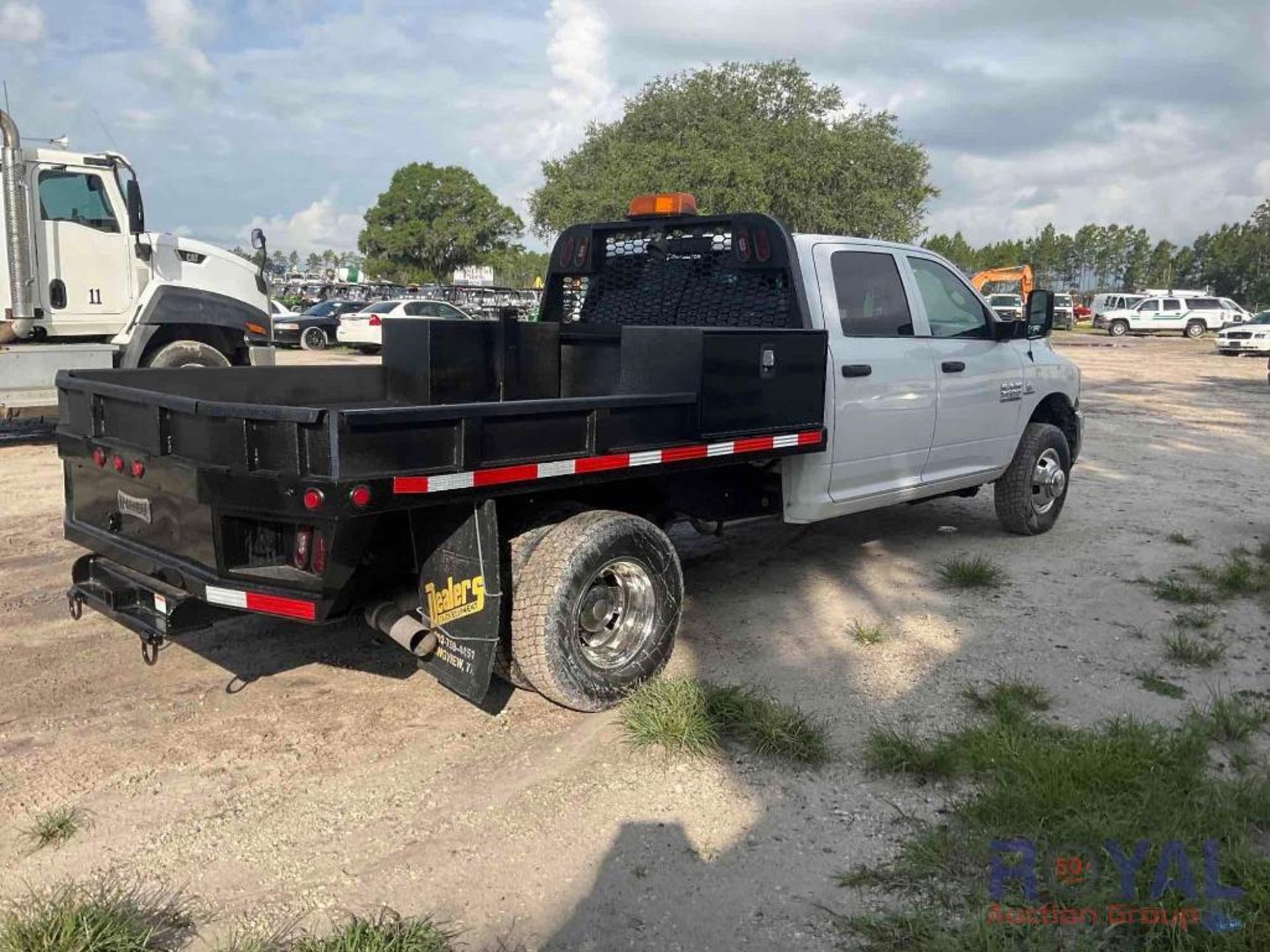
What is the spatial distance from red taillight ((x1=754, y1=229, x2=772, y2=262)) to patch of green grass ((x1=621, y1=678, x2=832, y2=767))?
7.67 feet

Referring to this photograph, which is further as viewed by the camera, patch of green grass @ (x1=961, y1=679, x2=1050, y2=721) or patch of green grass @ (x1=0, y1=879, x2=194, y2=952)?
patch of green grass @ (x1=961, y1=679, x2=1050, y2=721)

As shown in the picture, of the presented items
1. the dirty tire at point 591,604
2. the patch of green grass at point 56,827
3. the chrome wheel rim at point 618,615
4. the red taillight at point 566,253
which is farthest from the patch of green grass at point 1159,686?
the patch of green grass at point 56,827

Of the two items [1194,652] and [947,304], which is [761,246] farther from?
[1194,652]

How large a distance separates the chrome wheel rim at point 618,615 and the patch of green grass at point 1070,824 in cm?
108

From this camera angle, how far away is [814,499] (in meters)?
5.31

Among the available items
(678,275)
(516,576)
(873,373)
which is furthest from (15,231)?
(873,373)

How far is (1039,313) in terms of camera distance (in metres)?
6.75

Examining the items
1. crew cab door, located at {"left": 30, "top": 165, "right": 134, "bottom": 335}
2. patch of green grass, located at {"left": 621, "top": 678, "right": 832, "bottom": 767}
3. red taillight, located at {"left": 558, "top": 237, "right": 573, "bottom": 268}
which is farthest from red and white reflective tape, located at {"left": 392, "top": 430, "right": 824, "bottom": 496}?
crew cab door, located at {"left": 30, "top": 165, "right": 134, "bottom": 335}

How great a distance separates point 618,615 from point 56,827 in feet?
7.14

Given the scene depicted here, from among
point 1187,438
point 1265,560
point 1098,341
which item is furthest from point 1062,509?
point 1098,341

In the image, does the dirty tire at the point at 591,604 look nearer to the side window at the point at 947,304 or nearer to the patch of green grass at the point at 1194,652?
the patch of green grass at the point at 1194,652

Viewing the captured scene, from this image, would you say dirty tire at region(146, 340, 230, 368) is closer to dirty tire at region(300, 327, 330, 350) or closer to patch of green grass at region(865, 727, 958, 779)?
patch of green grass at region(865, 727, 958, 779)

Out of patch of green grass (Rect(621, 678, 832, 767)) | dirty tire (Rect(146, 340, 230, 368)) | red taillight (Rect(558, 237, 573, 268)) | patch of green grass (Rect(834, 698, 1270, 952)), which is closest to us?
patch of green grass (Rect(834, 698, 1270, 952))

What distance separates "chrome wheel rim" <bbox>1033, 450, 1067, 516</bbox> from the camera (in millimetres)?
7121
